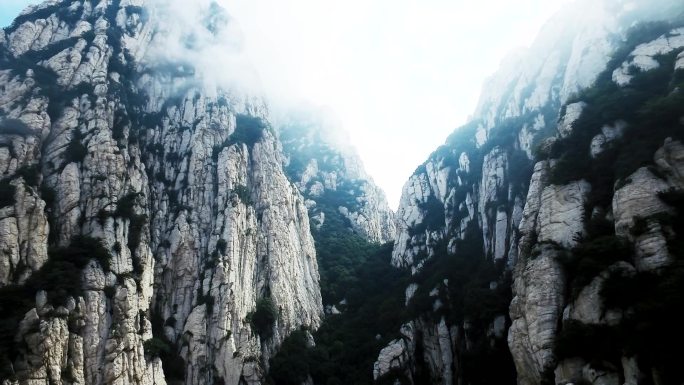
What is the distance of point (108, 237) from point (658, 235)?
179ft

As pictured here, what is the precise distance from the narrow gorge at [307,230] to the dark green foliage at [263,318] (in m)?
0.31

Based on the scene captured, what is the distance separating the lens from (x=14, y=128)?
5991 cm

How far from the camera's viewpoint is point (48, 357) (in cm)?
4234

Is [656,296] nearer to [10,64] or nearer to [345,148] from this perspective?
[10,64]

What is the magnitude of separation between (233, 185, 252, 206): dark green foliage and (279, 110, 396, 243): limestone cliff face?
39.5 metres

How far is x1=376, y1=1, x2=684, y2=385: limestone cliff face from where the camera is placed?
35.5 metres

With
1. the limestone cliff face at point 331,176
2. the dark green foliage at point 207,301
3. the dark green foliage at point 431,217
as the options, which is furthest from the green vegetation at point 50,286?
the limestone cliff face at point 331,176

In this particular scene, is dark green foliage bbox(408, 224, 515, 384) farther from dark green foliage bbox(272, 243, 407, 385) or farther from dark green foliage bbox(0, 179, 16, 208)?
dark green foliage bbox(0, 179, 16, 208)

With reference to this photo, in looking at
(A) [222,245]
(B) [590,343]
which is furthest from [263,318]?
(B) [590,343]

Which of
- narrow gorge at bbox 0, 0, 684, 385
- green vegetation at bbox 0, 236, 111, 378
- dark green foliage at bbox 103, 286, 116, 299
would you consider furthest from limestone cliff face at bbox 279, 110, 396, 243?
dark green foliage at bbox 103, 286, 116, 299

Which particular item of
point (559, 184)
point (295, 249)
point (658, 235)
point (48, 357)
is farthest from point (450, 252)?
point (48, 357)

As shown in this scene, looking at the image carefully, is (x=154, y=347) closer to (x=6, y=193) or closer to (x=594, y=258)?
(x=6, y=193)

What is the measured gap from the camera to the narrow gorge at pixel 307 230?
3628 centimetres

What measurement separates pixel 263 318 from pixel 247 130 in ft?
136
